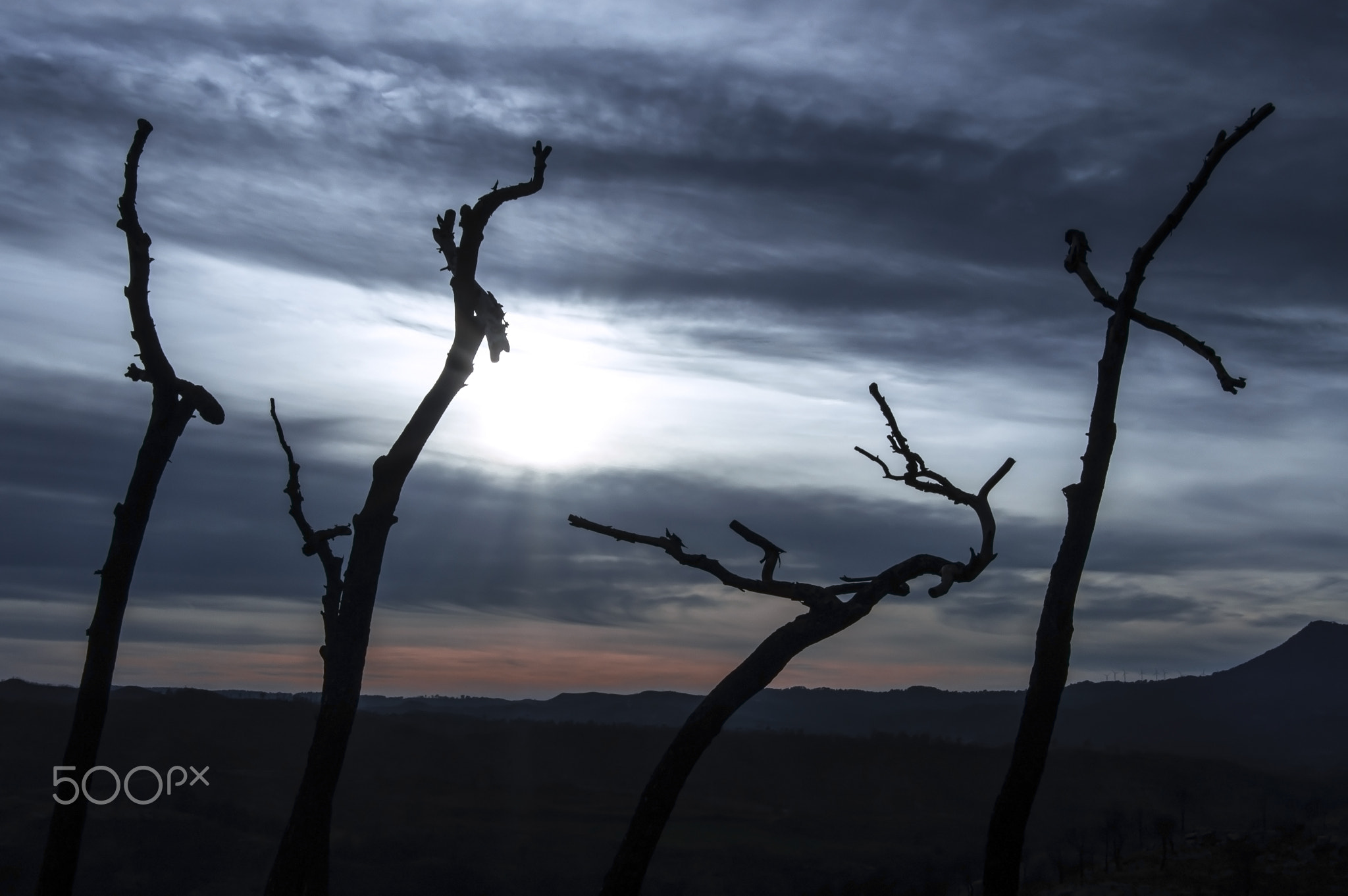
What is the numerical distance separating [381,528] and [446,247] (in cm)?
227

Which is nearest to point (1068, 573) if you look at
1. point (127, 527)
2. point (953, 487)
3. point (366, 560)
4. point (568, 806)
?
point (953, 487)

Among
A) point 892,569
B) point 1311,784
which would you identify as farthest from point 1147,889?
point 1311,784

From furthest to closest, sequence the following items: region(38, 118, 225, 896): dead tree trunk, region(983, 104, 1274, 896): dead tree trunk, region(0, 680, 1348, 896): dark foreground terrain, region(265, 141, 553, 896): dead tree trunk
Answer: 1. region(0, 680, 1348, 896): dark foreground terrain
2. region(38, 118, 225, 896): dead tree trunk
3. region(265, 141, 553, 896): dead tree trunk
4. region(983, 104, 1274, 896): dead tree trunk

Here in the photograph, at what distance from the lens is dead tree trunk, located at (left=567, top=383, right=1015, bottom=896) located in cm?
657

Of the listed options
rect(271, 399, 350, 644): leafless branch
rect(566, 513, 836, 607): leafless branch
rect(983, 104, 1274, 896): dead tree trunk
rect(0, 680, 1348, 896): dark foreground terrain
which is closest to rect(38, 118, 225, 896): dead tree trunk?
rect(271, 399, 350, 644): leafless branch

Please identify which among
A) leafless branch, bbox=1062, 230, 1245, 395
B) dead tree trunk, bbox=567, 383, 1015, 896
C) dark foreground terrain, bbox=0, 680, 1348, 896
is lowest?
dark foreground terrain, bbox=0, 680, 1348, 896

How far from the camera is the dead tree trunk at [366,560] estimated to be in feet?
25.1

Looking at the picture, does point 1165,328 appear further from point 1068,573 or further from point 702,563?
point 702,563

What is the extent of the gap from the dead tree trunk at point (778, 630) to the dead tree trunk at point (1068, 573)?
27.0 inches

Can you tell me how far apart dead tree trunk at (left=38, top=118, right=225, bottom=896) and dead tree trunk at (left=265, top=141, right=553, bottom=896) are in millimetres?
2015

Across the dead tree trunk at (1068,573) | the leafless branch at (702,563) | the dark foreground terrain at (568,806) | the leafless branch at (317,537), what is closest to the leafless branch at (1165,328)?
the dead tree trunk at (1068,573)

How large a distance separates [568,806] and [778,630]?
6874cm

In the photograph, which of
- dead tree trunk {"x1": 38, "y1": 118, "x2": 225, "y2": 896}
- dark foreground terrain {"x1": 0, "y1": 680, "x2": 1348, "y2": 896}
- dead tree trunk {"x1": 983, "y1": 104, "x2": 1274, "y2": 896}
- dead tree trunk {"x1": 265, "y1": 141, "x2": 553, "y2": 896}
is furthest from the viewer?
dark foreground terrain {"x1": 0, "y1": 680, "x2": 1348, "y2": 896}

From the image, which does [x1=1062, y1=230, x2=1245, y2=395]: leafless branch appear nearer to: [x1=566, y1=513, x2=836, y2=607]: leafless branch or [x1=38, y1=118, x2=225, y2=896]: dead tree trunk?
[x1=566, y1=513, x2=836, y2=607]: leafless branch
